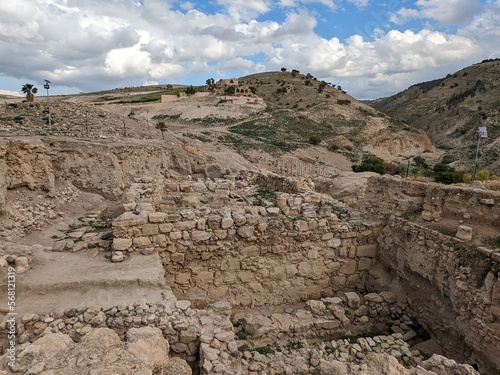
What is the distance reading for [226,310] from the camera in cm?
508

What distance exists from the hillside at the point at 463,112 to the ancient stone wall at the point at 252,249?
26311 mm

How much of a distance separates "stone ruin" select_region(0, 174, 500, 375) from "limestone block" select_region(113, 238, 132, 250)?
0.08 ft

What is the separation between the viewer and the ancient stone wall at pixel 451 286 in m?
4.89

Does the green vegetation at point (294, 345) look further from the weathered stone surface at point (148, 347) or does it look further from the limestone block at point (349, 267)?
the weathered stone surface at point (148, 347)

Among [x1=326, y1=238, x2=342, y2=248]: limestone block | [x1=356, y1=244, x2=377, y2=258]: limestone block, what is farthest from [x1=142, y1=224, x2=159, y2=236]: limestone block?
[x1=356, y1=244, x2=377, y2=258]: limestone block

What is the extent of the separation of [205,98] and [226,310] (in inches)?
2100

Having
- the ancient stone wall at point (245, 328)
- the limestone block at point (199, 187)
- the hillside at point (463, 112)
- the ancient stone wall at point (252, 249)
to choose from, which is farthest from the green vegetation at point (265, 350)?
the hillside at point (463, 112)

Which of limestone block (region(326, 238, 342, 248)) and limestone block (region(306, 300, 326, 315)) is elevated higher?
limestone block (region(326, 238, 342, 248))

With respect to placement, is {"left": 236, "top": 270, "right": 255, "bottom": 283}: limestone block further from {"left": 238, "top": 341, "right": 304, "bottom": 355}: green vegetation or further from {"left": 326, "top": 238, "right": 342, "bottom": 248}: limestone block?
{"left": 326, "top": 238, "right": 342, "bottom": 248}: limestone block

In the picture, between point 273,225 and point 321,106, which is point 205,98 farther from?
point 273,225

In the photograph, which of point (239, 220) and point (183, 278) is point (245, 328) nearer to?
point (183, 278)

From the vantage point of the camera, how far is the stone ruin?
4.35m

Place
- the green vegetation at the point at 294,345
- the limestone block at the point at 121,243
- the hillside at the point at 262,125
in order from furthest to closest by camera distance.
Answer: the hillside at the point at 262,125 → the limestone block at the point at 121,243 → the green vegetation at the point at 294,345

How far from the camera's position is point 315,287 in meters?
7.20
